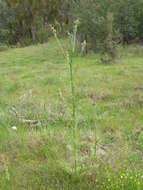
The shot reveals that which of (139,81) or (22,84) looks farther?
(22,84)

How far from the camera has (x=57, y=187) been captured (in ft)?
7.63

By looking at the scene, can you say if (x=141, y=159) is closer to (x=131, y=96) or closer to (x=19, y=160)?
(x=19, y=160)

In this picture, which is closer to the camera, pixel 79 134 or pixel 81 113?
pixel 79 134

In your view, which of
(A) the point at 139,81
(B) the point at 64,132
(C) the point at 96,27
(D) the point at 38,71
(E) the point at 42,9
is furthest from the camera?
(E) the point at 42,9

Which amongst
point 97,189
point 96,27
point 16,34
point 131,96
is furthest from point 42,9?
point 97,189

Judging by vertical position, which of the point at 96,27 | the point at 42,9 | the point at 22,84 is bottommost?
the point at 22,84

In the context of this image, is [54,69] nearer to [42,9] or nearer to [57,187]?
[57,187]

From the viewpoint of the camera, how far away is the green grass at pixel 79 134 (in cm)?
239

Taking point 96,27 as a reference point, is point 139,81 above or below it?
below

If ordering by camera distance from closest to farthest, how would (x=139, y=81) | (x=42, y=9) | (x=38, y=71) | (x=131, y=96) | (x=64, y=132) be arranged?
(x=64, y=132)
(x=131, y=96)
(x=139, y=81)
(x=38, y=71)
(x=42, y=9)

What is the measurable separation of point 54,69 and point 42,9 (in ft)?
38.8

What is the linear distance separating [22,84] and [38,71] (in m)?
1.74

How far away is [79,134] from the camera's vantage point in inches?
136

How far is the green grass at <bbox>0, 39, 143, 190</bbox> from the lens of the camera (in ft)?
7.84
